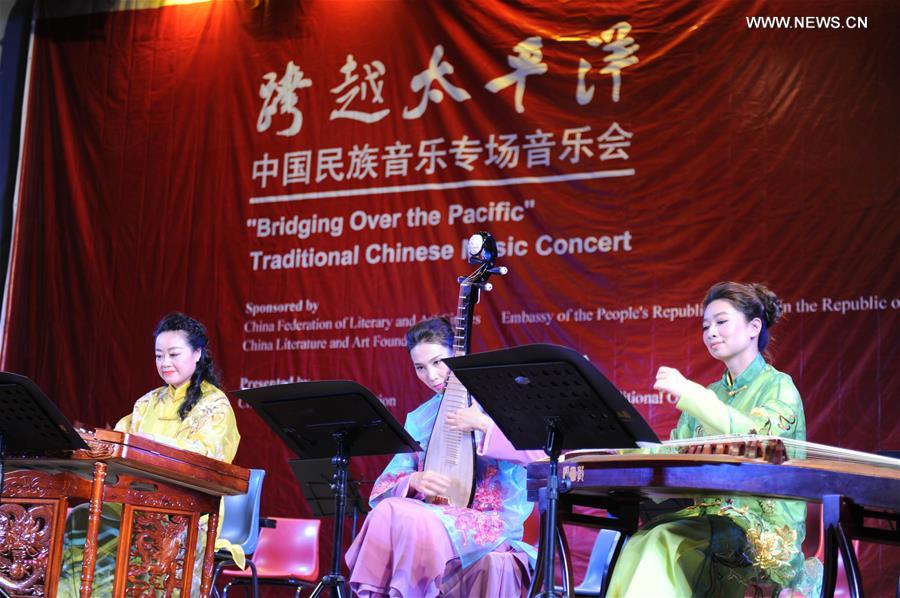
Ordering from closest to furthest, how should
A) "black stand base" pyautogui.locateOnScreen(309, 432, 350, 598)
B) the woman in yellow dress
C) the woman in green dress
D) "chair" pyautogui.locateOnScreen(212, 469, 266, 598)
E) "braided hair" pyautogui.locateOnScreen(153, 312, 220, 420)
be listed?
the woman in green dress < "black stand base" pyautogui.locateOnScreen(309, 432, 350, 598) < the woman in yellow dress < "braided hair" pyautogui.locateOnScreen(153, 312, 220, 420) < "chair" pyautogui.locateOnScreen(212, 469, 266, 598)

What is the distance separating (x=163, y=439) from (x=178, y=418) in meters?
0.67

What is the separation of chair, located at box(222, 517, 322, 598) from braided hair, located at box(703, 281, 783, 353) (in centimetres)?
251

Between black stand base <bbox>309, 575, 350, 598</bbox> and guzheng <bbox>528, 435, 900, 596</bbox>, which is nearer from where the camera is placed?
guzheng <bbox>528, 435, 900, 596</bbox>

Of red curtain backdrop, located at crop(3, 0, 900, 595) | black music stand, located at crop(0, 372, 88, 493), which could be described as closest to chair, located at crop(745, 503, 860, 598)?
red curtain backdrop, located at crop(3, 0, 900, 595)

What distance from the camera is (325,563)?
18.4 ft

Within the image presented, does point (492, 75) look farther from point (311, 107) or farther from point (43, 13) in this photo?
point (43, 13)

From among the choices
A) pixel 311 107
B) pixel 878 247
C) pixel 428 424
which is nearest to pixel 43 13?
pixel 311 107

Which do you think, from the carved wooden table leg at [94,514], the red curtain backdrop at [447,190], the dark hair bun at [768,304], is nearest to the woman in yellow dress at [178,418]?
the carved wooden table leg at [94,514]

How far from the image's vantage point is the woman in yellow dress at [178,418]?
372cm

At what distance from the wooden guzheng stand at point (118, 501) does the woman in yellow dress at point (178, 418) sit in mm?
189

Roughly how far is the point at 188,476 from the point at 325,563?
7.66 feet

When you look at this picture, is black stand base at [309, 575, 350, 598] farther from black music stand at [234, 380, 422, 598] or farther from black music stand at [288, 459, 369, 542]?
black music stand at [288, 459, 369, 542]

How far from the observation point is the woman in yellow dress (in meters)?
3.72

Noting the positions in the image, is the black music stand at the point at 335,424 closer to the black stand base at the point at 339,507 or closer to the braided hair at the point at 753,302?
the black stand base at the point at 339,507
